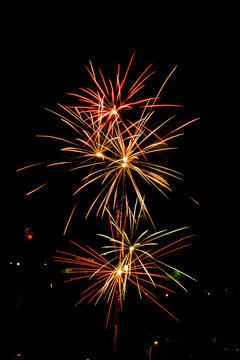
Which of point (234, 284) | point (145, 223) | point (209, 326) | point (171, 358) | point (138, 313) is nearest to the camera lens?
point (171, 358)

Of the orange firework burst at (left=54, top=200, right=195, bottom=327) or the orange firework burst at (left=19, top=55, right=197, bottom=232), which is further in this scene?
the orange firework burst at (left=54, top=200, right=195, bottom=327)

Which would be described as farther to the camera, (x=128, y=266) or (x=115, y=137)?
(x=128, y=266)

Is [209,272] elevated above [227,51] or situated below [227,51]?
below

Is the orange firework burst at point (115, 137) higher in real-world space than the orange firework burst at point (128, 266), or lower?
higher

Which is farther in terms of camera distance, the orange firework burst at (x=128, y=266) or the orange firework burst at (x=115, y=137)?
the orange firework burst at (x=128, y=266)

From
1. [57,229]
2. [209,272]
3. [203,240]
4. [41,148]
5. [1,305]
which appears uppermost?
[41,148]

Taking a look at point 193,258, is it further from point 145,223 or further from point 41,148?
point 41,148

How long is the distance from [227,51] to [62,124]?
286 centimetres

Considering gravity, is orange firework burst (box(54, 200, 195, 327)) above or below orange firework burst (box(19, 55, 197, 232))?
below

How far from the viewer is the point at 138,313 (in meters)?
3.72

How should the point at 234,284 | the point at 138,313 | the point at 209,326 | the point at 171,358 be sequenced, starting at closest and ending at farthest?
the point at 171,358, the point at 209,326, the point at 138,313, the point at 234,284

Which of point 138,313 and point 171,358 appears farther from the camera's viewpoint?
point 138,313

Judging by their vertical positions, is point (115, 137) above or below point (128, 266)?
above

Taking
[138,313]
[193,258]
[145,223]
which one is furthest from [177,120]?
[138,313]
